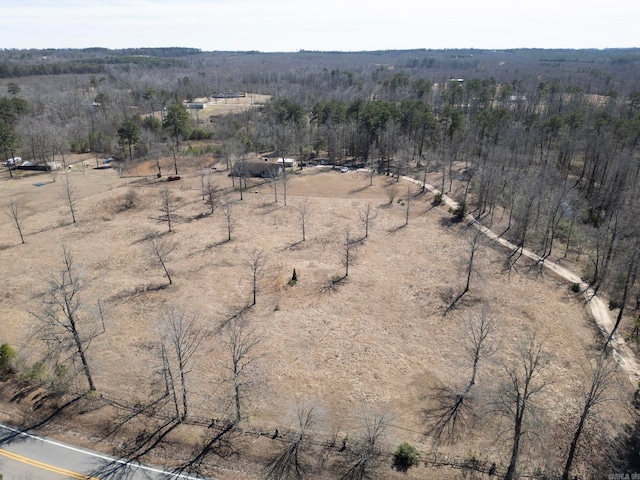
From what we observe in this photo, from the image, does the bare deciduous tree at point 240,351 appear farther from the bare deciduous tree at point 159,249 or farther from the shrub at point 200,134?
the shrub at point 200,134

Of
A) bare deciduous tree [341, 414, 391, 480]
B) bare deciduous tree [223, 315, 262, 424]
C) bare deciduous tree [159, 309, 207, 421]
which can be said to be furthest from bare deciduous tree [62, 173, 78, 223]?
bare deciduous tree [341, 414, 391, 480]

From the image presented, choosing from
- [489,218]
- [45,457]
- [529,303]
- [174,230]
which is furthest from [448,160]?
[45,457]

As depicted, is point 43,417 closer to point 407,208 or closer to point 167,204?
point 167,204

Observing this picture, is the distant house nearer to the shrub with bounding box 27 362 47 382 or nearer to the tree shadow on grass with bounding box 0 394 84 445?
the shrub with bounding box 27 362 47 382

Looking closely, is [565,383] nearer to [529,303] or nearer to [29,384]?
[529,303]

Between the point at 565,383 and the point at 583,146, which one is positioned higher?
the point at 583,146
